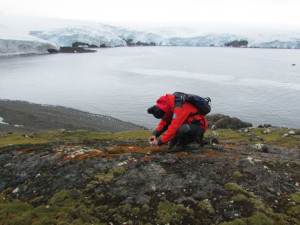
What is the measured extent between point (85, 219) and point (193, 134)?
5502 mm

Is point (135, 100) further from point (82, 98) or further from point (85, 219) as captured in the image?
point (85, 219)

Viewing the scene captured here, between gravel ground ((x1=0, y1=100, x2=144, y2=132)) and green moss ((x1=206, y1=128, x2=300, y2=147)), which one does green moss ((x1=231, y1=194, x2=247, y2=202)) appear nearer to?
green moss ((x1=206, y1=128, x2=300, y2=147))

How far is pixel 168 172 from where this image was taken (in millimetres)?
8578

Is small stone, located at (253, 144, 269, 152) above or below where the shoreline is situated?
above

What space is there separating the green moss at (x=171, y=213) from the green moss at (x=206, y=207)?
1.22 ft

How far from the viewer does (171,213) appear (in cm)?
651

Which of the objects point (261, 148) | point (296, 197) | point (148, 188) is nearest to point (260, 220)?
Result: point (296, 197)

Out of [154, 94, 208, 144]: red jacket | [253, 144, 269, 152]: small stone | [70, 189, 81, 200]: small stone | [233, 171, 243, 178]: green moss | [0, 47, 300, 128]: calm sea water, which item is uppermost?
[154, 94, 208, 144]: red jacket

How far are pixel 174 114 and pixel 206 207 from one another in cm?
366

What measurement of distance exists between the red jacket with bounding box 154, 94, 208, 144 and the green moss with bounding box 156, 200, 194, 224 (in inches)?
111

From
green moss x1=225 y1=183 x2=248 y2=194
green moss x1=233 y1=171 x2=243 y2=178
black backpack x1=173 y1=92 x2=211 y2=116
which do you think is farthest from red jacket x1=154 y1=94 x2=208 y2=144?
green moss x1=225 y1=183 x2=248 y2=194

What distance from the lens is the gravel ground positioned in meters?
37.7

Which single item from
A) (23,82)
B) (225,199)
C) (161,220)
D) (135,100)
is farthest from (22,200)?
(23,82)

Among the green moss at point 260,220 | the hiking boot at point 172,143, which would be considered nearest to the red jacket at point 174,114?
the hiking boot at point 172,143
